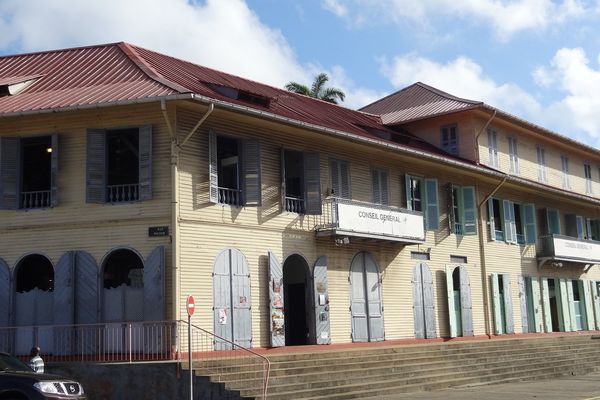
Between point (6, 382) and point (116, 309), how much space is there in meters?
6.07

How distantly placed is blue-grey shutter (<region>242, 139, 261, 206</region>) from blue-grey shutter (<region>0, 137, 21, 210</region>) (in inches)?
213

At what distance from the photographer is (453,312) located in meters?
25.1

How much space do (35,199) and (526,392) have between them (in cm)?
1267

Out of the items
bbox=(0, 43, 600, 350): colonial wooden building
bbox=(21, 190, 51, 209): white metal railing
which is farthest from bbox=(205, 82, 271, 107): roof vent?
bbox=(21, 190, 51, 209): white metal railing

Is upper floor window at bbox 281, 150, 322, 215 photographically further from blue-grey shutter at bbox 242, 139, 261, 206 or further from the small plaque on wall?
the small plaque on wall

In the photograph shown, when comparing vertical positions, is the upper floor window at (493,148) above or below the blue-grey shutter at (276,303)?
above

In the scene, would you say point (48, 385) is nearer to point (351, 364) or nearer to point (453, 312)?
point (351, 364)

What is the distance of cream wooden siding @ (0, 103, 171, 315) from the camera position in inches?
706

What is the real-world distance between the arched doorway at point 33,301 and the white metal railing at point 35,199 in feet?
3.99

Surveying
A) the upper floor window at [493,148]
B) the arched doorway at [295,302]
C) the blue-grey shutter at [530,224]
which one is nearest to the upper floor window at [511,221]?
the blue-grey shutter at [530,224]

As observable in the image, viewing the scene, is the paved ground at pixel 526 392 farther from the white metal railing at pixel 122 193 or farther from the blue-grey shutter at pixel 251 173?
the white metal railing at pixel 122 193

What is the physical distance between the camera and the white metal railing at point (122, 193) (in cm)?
1828

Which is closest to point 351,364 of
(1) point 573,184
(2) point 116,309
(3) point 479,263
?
(2) point 116,309

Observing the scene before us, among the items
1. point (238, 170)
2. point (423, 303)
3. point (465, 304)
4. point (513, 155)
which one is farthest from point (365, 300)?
point (513, 155)
